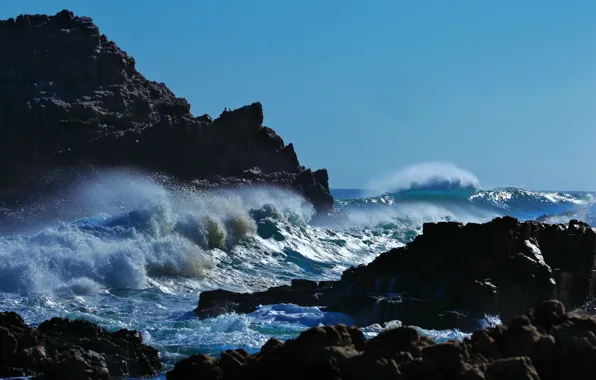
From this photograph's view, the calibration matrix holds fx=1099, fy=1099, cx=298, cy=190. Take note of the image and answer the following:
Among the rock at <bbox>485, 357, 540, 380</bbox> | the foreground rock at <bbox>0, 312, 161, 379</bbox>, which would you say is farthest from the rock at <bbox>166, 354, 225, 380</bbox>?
the rock at <bbox>485, 357, 540, 380</bbox>

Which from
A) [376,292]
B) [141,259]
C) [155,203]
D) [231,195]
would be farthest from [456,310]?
[231,195]

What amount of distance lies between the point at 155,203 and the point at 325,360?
22516 mm

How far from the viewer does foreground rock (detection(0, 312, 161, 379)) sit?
11.9m

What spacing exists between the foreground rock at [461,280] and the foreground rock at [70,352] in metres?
4.93

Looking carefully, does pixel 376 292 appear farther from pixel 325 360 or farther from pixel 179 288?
pixel 325 360

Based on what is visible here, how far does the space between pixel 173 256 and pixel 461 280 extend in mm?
11284

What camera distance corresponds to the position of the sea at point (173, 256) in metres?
18.2

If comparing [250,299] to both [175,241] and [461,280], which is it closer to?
[461,280]

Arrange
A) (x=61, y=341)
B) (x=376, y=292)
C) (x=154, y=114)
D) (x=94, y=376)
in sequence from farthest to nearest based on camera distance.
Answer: (x=154, y=114) → (x=376, y=292) → (x=61, y=341) → (x=94, y=376)

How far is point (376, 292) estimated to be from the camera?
64.9 feet

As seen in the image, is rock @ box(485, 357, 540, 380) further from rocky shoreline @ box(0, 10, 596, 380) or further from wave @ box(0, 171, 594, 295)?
wave @ box(0, 171, 594, 295)

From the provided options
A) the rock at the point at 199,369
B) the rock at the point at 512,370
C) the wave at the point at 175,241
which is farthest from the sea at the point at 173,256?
the rock at the point at 512,370

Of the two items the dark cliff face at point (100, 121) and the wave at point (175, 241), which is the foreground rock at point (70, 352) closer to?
the wave at point (175, 241)

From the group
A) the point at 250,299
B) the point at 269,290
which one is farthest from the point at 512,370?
the point at 269,290
